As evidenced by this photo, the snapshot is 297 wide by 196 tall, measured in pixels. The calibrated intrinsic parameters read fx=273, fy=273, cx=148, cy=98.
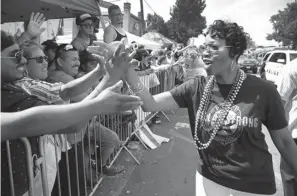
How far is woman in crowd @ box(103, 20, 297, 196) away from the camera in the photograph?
78.5 inches

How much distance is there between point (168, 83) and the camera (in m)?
8.93

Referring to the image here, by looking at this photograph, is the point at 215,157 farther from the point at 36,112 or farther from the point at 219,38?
the point at 36,112

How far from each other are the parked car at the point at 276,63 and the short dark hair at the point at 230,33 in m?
10.8

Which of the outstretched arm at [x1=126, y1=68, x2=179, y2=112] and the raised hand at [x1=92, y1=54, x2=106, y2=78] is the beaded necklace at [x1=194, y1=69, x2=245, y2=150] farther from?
the raised hand at [x1=92, y1=54, x2=106, y2=78]

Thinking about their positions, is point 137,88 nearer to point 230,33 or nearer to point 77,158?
point 230,33

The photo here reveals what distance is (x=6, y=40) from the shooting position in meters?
1.85

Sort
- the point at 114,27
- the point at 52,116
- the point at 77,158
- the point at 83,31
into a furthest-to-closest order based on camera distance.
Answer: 1. the point at 114,27
2. the point at 83,31
3. the point at 77,158
4. the point at 52,116

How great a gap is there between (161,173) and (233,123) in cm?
250

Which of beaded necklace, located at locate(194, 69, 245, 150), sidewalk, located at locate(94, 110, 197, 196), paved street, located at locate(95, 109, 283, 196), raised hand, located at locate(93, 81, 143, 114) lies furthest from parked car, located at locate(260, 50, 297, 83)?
raised hand, located at locate(93, 81, 143, 114)

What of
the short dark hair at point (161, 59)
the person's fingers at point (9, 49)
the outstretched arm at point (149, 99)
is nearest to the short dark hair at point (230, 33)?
the outstretched arm at point (149, 99)

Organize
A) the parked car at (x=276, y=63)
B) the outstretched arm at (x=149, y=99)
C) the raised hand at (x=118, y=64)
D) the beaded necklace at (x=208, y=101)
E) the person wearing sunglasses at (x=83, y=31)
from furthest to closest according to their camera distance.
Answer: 1. the parked car at (x=276, y=63)
2. the person wearing sunglasses at (x=83, y=31)
3. the outstretched arm at (x=149, y=99)
4. the beaded necklace at (x=208, y=101)
5. the raised hand at (x=118, y=64)

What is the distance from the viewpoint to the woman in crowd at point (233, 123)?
6.55 ft

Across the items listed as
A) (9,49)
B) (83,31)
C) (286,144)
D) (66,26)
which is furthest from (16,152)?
(66,26)

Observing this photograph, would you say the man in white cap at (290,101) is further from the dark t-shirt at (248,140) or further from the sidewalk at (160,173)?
the sidewalk at (160,173)
